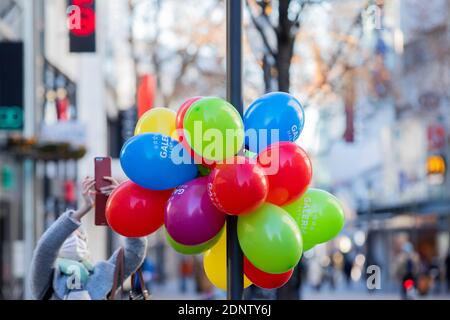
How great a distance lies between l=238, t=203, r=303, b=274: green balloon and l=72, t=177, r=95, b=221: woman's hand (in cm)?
126

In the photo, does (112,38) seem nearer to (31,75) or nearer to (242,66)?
(31,75)

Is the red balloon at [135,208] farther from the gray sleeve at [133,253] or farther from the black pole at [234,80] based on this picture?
the gray sleeve at [133,253]

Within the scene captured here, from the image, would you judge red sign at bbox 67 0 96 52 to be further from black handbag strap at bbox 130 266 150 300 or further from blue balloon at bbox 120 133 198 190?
blue balloon at bbox 120 133 198 190

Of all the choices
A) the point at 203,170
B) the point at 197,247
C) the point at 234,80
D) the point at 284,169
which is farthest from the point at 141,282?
the point at 234,80

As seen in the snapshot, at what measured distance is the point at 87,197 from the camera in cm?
544

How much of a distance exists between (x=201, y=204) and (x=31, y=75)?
15876mm

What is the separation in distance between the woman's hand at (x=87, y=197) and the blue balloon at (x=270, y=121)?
3.84 feet

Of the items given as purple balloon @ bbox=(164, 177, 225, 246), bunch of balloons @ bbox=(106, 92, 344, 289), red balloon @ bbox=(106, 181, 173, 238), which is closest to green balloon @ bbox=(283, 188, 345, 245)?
bunch of balloons @ bbox=(106, 92, 344, 289)

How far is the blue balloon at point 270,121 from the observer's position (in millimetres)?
4676

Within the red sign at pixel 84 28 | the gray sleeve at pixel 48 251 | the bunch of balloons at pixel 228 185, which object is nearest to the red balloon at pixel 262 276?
the bunch of balloons at pixel 228 185

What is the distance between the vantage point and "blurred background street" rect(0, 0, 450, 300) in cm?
1499

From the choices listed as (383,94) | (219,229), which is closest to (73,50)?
(219,229)

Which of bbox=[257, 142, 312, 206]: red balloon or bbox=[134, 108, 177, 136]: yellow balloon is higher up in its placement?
bbox=[134, 108, 177, 136]: yellow balloon

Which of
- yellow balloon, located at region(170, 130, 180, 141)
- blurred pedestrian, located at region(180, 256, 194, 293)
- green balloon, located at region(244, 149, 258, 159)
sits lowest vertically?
blurred pedestrian, located at region(180, 256, 194, 293)
